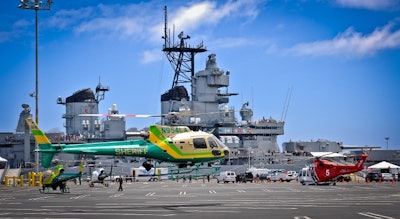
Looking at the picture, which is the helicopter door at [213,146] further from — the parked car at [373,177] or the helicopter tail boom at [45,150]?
the parked car at [373,177]

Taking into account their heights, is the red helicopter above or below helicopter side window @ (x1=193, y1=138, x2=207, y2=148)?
below

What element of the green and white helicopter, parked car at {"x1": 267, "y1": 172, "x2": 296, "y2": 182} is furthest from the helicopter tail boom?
parked car at {"x1": 267, "y1": 172, "x2": 296, "y2": 182}

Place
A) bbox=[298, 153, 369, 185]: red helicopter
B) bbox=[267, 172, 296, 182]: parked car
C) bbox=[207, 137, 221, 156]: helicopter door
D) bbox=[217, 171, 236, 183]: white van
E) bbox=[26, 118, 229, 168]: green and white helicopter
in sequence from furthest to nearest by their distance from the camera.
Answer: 1. bbox=[267, 172, 296, 182]: parked car
2. bbox=[217, 171, 236, 183]: white van
3. bbox=[298, 153, 369, 185]: red helicopter
4. bbox=[207, 137, 221, 156]: helicopter door
5. bbox=[26, 118, 229, 168]: green and white helicopter

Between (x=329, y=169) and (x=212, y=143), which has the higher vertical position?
(x=212, y=143)

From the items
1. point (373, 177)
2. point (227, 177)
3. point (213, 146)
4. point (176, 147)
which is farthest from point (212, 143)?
point (373, 177)

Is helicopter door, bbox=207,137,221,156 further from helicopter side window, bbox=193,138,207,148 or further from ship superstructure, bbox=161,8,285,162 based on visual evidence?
ship superstructure, bbox=161,8,285,162

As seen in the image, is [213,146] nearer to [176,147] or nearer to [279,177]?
[176,147]

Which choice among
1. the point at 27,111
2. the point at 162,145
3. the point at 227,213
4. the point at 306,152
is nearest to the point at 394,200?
the point at 227,213

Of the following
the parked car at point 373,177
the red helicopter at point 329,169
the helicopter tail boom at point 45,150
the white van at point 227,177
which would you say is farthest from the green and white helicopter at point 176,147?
the parked car at point 373,177

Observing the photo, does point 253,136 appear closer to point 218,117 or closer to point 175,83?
point 218,117

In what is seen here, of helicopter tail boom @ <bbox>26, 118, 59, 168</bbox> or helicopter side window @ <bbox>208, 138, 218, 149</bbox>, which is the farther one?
helicopter tail boom @ <bbox>26, 118, 59, 168</bbox>

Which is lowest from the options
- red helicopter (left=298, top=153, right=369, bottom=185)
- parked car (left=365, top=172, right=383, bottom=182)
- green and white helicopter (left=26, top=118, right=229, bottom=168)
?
parked car (left=365, top=172, right=383, bottom=182)

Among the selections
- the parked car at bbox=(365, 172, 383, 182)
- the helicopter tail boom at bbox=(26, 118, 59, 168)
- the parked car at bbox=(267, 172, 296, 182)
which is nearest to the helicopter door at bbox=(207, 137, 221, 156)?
the helicopter tail boom at bbox=(26, 118, 59, 168)

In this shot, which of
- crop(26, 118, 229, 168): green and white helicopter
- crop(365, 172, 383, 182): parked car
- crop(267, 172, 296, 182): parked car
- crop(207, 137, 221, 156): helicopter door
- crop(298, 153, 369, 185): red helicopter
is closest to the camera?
crop(26, 118, 229, 168): green and white helicopter
